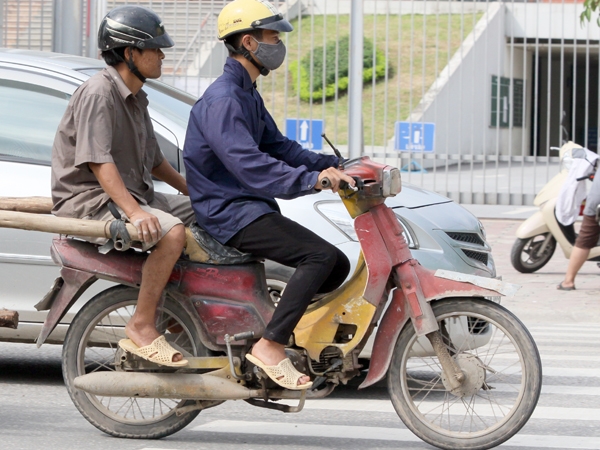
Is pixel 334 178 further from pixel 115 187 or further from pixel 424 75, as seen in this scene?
pixel 424 75

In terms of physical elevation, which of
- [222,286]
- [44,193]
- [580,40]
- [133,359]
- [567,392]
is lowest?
[567,392]

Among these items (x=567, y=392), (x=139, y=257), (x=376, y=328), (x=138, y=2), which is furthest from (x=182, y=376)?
(x=138, y=2)

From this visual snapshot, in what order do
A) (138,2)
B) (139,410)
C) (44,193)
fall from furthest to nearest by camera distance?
(138,2), (44,193), (139,410)

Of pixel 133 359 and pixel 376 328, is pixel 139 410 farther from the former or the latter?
pixel 376 328

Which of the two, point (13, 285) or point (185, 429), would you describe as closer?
point (185, 429)

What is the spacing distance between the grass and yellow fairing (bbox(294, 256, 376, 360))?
11.6 metres

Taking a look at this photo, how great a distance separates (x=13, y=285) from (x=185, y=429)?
4.84 ft

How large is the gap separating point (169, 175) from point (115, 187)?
76 cm

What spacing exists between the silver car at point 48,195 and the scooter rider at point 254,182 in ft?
3.78

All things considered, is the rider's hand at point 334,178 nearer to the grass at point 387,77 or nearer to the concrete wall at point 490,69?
the grass at point 387,77

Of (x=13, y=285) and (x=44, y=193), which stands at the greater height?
(x=44, y=193)

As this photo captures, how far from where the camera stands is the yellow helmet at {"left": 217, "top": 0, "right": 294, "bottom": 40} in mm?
4922

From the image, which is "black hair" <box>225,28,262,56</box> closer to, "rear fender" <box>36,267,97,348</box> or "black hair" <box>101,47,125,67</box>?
"black hair" <box>101,47,125,67</box>

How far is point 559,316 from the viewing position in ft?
31.5
